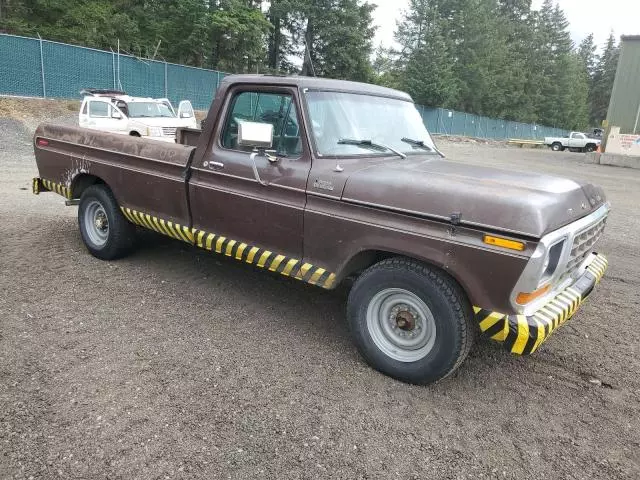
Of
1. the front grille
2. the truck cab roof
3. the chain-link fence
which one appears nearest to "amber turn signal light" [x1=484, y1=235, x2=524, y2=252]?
the front grille

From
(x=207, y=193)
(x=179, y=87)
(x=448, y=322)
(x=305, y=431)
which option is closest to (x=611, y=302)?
(x=448, y=322)

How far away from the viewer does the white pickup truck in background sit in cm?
3975

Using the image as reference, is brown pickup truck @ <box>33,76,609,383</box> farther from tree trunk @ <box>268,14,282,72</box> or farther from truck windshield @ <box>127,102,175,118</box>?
tree trunk @ <box>268,14,282,72</box>

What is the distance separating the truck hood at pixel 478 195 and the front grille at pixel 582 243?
0.13 meters

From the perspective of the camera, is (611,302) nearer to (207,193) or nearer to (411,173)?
(411,173)

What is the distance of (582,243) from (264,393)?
2.42 metres

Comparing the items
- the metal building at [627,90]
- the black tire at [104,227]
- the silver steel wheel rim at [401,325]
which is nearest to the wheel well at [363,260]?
the silver steel wheel rim at [401,325]

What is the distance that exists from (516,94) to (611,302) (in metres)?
60.5

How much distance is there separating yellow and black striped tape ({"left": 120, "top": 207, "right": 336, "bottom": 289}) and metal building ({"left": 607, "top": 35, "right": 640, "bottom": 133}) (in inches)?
1062

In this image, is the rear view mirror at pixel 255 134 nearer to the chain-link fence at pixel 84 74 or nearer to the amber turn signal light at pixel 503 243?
the amber turn signal light at pixel 503 243

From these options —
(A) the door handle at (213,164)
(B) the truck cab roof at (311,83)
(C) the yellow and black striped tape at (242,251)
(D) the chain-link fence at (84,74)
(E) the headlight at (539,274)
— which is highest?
(D) the chain-link fence at (84,74)

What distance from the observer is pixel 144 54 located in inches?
1358

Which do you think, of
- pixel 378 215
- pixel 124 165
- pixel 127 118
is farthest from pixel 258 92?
pixel 127 118

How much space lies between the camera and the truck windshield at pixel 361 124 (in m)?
3.93
